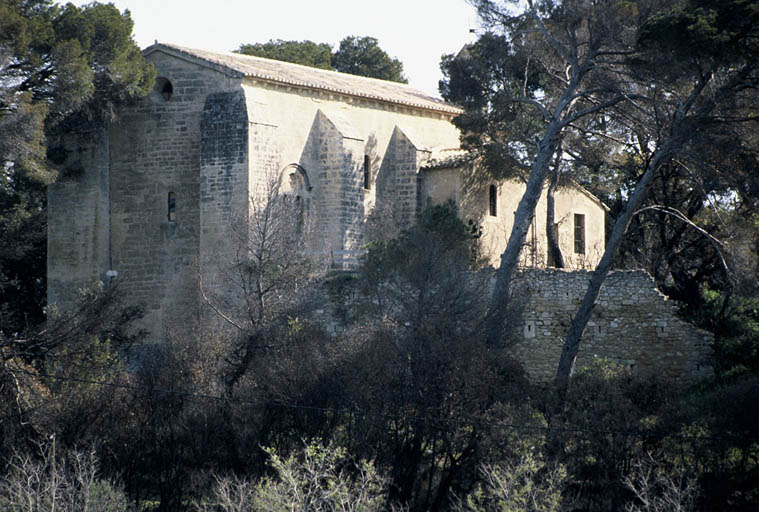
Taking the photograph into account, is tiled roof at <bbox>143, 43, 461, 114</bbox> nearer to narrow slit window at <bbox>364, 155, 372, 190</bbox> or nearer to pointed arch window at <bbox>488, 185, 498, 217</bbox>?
narrow slit window at <bbox>364, 155, 372, 190</bbox>

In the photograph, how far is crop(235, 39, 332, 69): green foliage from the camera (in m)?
44.3

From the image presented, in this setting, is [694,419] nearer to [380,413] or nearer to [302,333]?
[380,413]

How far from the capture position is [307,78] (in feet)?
101

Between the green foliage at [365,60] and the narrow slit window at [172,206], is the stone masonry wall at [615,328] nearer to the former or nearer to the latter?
the narrow slit window at [172,206]

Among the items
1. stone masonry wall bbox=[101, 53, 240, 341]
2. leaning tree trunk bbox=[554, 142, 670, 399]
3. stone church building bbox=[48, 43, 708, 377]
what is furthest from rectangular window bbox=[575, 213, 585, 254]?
stone masonry wall bbox=[101, 53, 240, 341]

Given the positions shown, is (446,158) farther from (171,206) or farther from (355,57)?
(355,57)

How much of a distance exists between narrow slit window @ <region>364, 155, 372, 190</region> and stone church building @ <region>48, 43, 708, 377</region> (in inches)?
1.2

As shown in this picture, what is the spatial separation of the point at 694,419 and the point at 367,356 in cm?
618

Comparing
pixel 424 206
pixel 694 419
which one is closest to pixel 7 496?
pixel 694 419

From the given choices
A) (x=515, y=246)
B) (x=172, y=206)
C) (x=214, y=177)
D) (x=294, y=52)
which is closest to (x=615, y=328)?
(x=515, y=246)

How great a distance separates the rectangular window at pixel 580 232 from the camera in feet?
109

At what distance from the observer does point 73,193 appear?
3027 cm

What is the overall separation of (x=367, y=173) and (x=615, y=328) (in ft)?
31.2

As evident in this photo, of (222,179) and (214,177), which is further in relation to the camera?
(214,177)
